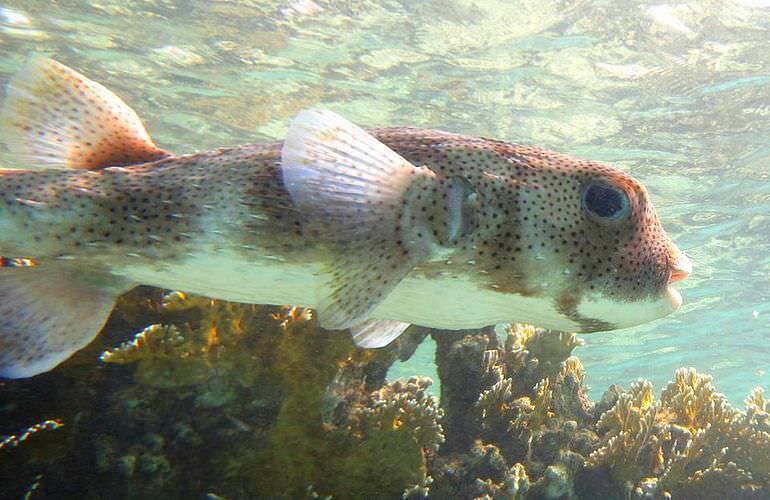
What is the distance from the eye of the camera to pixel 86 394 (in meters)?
3.52

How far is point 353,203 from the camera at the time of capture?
1980 millimetres

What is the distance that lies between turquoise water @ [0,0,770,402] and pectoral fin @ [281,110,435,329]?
894cm

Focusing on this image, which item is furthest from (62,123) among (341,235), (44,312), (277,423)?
(277,423)

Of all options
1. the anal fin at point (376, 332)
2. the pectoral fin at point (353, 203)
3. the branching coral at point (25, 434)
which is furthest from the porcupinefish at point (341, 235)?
the branching coral at point (25, 434)

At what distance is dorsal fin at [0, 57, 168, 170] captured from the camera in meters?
2.68

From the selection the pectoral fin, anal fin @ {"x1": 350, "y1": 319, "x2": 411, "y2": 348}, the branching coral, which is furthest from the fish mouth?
the branching coral

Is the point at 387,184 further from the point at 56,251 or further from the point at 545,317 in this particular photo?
the point at 56,251

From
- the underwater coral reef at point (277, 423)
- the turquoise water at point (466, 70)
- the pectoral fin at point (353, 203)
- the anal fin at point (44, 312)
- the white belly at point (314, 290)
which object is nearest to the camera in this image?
the pectoral fin at point (353, 203)

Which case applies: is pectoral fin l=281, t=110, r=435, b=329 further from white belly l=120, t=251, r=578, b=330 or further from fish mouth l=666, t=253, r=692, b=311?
fish mouth l=666, t=253, r=692, b=311

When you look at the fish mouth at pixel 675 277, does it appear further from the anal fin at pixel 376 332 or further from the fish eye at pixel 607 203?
the anal fin at pixel 376 332

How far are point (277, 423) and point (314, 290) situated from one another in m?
1.87

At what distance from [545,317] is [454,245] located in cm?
54

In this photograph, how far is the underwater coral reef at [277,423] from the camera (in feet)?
11.2

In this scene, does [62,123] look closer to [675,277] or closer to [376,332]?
[376,332]
